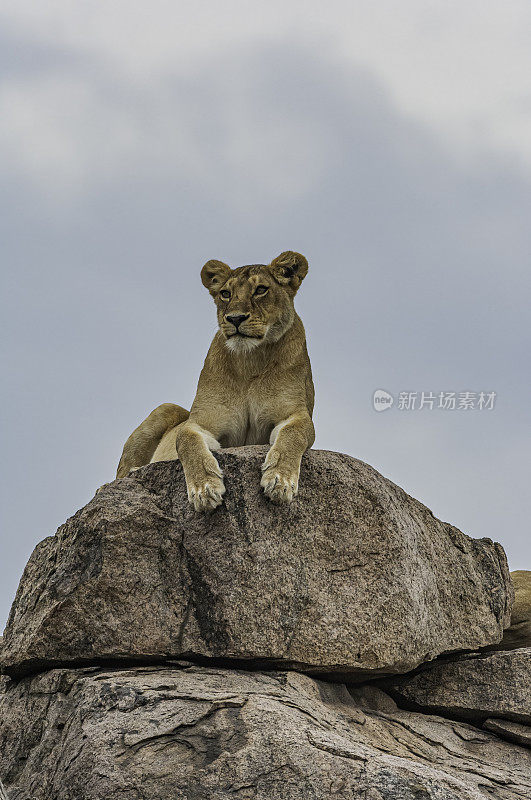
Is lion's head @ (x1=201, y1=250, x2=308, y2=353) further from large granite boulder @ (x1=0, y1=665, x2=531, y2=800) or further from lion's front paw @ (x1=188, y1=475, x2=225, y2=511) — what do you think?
large granite boulder @ (x1=0, y1=665, x2=531, y2=800)

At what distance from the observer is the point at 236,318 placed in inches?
278

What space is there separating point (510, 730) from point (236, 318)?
12.8 ft

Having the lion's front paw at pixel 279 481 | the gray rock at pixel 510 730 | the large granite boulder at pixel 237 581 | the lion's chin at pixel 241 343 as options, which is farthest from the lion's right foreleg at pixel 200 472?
the gray rock at pixel 510 730

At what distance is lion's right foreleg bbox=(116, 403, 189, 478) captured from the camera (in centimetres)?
895

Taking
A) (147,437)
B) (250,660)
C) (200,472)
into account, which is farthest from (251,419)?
(250,660)

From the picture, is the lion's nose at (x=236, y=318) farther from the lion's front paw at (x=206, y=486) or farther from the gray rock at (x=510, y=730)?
the gray rock at (x=510, y=730)

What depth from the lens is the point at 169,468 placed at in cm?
666

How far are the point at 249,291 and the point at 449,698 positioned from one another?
12.1 ft

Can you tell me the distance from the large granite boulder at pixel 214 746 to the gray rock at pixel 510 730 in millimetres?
507

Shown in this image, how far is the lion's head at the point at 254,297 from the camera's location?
7.13m

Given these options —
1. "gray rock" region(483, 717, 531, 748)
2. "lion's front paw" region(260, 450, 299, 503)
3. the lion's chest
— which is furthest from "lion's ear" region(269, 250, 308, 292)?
"gray rock" region(483, 717, 531, 748)

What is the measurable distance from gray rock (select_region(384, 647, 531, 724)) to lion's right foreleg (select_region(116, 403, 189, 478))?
3.48 meters

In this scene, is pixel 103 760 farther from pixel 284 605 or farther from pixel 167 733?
pixel 284 605

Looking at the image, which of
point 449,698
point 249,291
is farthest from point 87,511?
point 449,698
